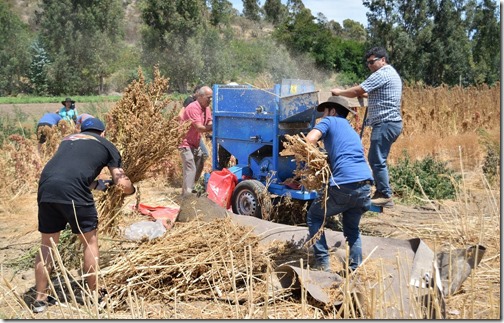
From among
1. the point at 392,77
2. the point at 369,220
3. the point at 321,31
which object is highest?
the point at 321,31

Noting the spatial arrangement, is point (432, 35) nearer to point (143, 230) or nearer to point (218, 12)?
point (218, 12)

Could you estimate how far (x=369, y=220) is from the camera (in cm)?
729

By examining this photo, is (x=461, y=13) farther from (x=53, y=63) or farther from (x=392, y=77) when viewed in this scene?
(x=53, y=63)

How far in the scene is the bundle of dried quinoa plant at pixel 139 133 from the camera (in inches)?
209

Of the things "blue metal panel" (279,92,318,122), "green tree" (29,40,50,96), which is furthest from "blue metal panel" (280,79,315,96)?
"green tree" (29,40,50,96)

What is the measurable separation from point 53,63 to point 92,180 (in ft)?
143

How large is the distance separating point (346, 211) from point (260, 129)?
263 centimetres

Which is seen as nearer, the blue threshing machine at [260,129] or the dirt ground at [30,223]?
the dirt ground at [30,223]

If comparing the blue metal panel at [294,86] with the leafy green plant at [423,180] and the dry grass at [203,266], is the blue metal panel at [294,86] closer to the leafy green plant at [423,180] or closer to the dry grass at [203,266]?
the dry grass at [203,266]

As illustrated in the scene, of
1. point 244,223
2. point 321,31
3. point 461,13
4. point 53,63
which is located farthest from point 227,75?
point 244,223

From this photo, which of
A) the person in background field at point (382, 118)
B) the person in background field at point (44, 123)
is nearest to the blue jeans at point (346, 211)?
the person in background field at point (382, 118)

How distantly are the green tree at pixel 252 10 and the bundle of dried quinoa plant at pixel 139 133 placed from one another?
76.2 meters

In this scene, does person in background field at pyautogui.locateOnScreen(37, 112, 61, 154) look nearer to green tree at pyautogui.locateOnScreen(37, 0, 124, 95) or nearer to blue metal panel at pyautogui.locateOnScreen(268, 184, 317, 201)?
blue metal panel at pyautogui.locateOnScreen(268, 184, 317, 201)

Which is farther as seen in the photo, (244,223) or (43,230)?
(244,223)
